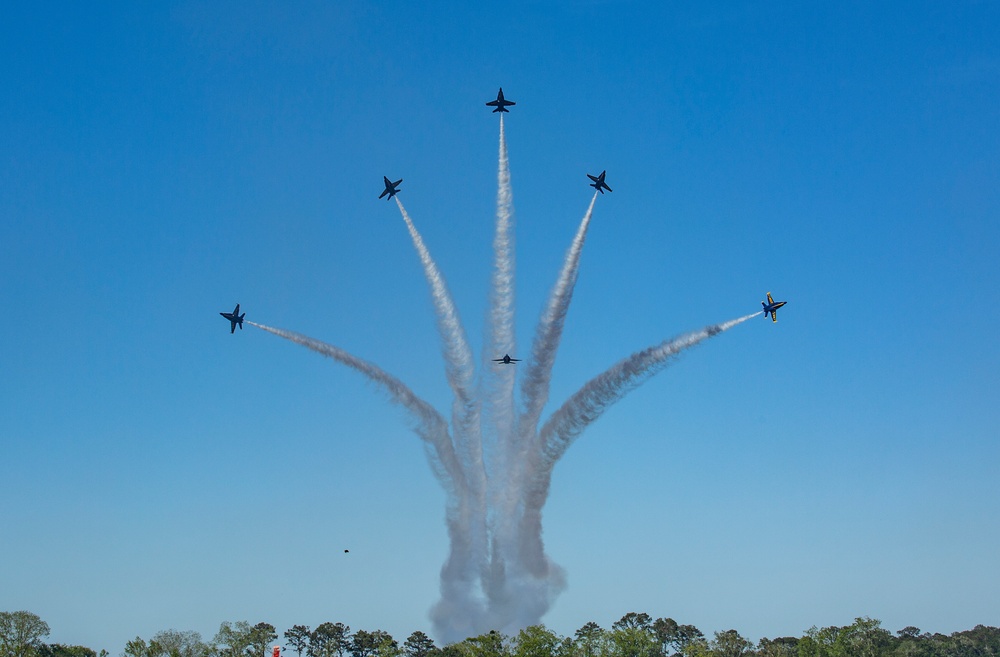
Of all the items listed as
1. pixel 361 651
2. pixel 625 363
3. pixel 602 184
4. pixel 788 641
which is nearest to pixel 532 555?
pixel 625 363

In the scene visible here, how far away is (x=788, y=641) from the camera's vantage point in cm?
17862

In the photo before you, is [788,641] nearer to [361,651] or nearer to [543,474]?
[361,651]

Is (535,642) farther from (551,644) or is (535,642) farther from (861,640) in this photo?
(861,640)

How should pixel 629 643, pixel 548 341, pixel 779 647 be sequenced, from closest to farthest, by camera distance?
pixel 548 341 < pixel 629 643 < pixel 779 647

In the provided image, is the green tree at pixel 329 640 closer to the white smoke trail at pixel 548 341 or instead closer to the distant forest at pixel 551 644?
the distant forest at pixel 551 644

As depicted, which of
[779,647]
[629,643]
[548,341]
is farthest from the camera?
[779,647]

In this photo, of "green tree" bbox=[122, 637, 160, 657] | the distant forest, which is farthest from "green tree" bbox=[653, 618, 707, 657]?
"green tree" bbox=[122, 637, 160, 657]

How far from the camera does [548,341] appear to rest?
89812 mm

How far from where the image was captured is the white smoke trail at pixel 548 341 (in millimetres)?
88125

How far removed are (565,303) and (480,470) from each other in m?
21.3

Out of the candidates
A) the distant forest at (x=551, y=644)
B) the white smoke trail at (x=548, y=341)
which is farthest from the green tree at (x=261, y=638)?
the white smoke trail at (x=548, y=341)

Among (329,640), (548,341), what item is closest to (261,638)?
(329,640)

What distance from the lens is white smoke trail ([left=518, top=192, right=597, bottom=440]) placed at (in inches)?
3469

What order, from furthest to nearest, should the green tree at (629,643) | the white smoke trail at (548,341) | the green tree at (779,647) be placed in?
the green tree at (779,647) < the green tree at (629,643) < the white smoke trail at (548,341)
